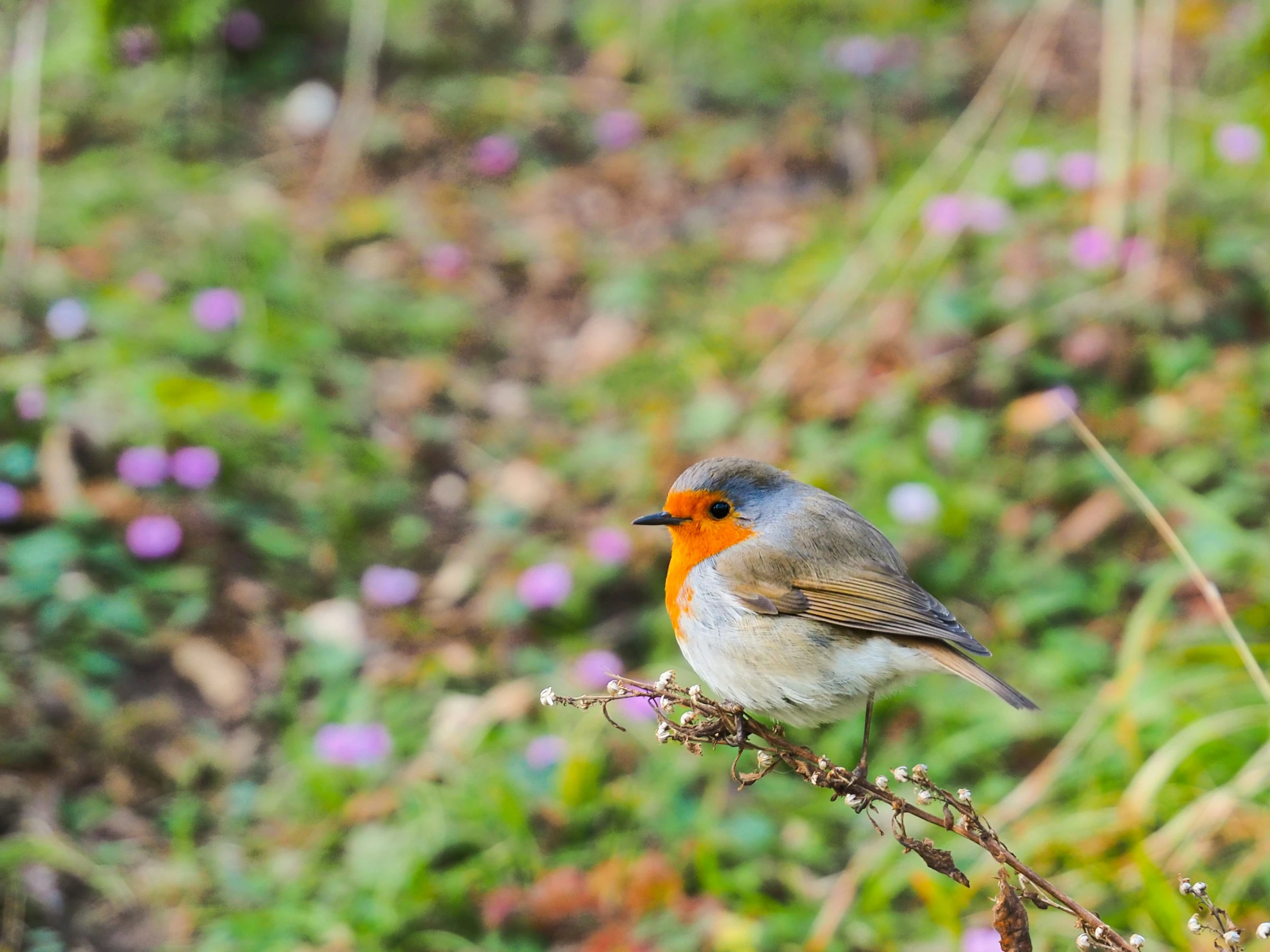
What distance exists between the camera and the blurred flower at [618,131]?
6.82m

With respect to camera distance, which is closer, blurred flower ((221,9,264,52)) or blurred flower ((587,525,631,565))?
blurred flower ((587,525,631,565))

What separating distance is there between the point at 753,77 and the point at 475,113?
171cm

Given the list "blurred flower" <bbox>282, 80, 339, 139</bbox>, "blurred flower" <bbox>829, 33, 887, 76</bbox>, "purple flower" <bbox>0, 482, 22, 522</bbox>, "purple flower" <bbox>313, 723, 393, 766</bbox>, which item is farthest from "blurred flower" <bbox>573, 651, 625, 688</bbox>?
"blurred flower" <bbox>829, 33, 887, 76</bbox>

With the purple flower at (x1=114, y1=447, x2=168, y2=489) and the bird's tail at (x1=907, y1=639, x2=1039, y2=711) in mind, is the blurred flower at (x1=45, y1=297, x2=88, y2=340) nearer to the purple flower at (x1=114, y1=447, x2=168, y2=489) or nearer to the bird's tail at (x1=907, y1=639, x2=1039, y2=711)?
the purple flower at (x1=114, y1=447, x2=168, y2=489)

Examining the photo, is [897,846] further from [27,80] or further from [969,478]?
[27,80]

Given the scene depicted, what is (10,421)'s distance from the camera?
392 centimetres

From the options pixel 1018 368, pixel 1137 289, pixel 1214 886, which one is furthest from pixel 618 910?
pixel 1137 289

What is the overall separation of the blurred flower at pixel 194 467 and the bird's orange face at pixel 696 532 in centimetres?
262

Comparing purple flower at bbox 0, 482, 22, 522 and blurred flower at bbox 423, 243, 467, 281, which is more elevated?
blurred flower at bbox 423, 243, 467, 281

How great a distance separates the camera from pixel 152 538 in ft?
12.2

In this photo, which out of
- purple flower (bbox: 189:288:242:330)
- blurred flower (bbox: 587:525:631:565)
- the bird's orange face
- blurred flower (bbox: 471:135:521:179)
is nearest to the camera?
the bird's orange face

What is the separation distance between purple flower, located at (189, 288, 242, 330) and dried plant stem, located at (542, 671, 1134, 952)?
3.73 metres

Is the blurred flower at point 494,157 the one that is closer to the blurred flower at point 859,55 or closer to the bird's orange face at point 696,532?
the blurred flower at point 859,55

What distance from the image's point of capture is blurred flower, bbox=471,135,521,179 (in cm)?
661
